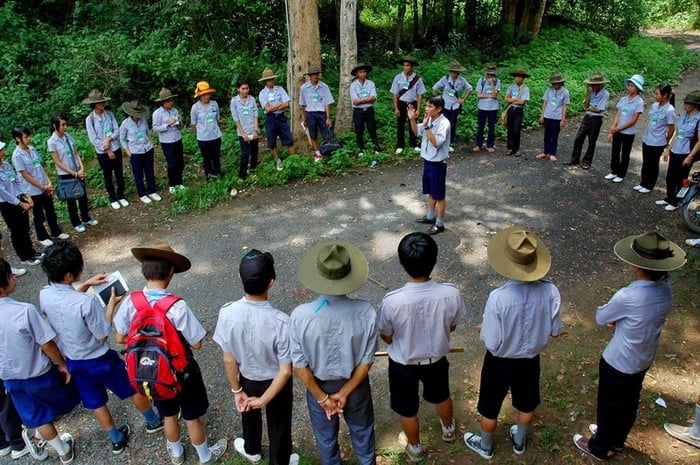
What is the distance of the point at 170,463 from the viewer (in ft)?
13.0

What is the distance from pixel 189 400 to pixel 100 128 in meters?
6.20

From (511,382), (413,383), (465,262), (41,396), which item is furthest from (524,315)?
(41,396)

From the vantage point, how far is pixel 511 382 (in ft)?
11.6

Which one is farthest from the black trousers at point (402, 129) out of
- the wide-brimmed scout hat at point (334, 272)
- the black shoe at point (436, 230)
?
the wide-brimmed scout hat at point (334, 272)

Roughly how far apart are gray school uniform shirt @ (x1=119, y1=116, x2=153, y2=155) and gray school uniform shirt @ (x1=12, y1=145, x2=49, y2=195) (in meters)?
1.53

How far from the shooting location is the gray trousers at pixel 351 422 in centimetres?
327

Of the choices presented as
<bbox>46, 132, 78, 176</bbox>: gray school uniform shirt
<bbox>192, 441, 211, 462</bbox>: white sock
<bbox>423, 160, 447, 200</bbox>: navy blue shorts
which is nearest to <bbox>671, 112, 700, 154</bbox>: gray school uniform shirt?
<bbox>423, 160, 447, 200</bbox>: navy blue shorts

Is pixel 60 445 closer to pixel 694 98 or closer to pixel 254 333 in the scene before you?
pixel 254 333

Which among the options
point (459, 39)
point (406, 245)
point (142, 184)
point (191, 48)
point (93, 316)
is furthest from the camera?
point (459, 39)

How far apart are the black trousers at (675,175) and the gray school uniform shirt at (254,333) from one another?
6.95 metres

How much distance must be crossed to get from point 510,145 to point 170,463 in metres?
8.33

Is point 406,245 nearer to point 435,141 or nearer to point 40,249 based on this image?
point 435,141

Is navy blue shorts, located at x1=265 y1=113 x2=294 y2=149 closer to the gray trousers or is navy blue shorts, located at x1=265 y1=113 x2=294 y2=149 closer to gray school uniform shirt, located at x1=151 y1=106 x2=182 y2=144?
gray school uniform shirt, located at x1=151 y1=106 x2=182 y2=144

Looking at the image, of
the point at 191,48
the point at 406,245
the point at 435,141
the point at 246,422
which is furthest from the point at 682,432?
the point at 191,48
